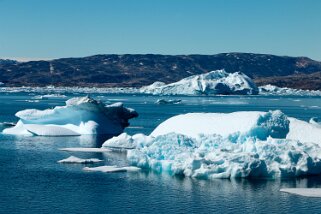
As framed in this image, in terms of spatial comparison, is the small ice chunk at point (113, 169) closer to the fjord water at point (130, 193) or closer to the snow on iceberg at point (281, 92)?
the fjord water at point (130, 193)

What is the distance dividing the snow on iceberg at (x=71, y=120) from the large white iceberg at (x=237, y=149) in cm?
913

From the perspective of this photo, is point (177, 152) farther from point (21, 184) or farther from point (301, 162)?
point (21, 184)

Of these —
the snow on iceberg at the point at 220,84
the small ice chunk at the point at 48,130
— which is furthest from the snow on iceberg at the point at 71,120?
the snow on iceberg at the point at 220,84

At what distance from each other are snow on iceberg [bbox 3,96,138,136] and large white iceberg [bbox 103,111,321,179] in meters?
9.13

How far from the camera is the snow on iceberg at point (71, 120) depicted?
31641 mm

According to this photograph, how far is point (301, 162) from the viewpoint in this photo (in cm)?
1872

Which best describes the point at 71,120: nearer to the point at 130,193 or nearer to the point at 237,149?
the point at 237,149

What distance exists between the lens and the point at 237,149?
19.1 meters

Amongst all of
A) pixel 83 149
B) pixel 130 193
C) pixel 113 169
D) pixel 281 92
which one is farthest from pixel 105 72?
pixel 130 193

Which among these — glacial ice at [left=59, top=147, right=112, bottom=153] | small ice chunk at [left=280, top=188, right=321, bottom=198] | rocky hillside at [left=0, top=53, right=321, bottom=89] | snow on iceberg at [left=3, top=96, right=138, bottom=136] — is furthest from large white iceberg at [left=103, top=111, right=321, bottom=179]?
rocky hillside at [left=0, top=53, right=321, bottom=89]

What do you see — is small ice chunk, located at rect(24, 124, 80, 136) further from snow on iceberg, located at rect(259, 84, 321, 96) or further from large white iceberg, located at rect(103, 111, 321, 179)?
snow on iceberg, located at rect(259, 84, 321, 96)

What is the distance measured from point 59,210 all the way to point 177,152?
6.65 m

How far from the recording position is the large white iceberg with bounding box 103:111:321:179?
18.1 metres

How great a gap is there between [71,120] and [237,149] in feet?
52.0
